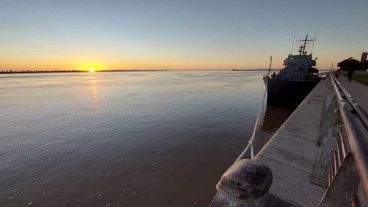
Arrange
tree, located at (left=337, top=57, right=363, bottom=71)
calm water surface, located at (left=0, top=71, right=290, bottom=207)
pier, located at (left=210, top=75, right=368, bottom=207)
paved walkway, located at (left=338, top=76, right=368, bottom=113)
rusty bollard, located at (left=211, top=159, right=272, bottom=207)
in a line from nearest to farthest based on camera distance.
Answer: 1. pier, located at (left=210, top=75, right=368, bottom=207)
2. rusty bollard, located at (left=211, top=159, right=272, bottom=207)
3. calm water surface, located at (left=0, top=71, right=290, bottom=207)
4. paved walkway, located at (left=338, top=76, right=368, bottom=113)
5. tree, located at (left=337, top=57, right=363, bottom=71)

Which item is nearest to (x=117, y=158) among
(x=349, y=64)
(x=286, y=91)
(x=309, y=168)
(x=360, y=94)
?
(x=309, y=168)

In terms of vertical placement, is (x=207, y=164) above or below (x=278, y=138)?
below

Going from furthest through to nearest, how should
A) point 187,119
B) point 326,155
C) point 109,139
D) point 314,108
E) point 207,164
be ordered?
point 187,119 → point 109,139 → point 314,108 → point 207,164 → point 326,155

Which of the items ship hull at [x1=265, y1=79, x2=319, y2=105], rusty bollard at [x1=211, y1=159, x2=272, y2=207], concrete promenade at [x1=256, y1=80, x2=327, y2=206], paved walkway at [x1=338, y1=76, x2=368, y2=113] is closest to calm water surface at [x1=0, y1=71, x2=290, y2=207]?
concrete promenade at [x1=256, y1=80, x2=327, y2=206]

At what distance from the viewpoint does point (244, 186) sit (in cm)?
193

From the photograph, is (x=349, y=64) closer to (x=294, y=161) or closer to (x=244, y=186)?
(x=294, y=161)

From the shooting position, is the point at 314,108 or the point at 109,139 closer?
the point at 314,108

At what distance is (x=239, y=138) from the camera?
11875mm

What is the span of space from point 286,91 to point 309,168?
61.0 ft

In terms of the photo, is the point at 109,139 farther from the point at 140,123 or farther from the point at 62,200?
the point at 62,200

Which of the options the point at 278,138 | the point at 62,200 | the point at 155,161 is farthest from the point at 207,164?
the point at 62,200

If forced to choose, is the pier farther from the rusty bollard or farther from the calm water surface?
the calm water surface

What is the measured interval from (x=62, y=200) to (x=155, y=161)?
358 centimetres

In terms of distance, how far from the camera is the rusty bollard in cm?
194
